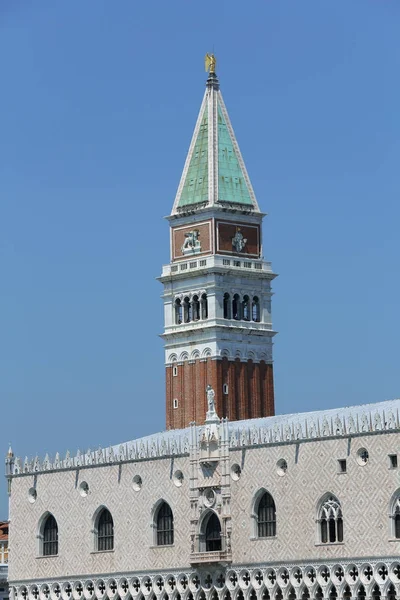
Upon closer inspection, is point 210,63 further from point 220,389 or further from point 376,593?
point 376,593

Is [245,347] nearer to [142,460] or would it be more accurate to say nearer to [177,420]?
[177,420]

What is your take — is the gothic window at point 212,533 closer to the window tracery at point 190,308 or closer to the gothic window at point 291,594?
the gothic window at point 291,594

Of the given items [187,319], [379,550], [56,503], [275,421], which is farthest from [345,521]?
[187,319]

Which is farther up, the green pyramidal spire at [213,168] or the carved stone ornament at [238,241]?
the green pyramidal spire at [213,168]

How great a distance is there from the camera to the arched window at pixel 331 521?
9531 centimetres

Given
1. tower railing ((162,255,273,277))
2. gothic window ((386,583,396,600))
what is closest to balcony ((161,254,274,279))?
tower railing ((162,255,273,277))

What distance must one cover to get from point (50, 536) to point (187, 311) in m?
19.5

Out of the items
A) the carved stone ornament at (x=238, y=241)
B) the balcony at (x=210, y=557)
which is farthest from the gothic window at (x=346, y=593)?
the carved stone ornament at (x=238, y=241)

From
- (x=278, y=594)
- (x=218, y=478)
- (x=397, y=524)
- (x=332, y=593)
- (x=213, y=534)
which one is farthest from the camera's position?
(x=213, y=534)

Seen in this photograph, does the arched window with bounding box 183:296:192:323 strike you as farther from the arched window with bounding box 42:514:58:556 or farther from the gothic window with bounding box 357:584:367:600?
the gothic window with bounding box 357:584:367:600

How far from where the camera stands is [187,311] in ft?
407

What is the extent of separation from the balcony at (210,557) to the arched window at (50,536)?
1255 centimetres

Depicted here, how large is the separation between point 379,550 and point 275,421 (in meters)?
16.3

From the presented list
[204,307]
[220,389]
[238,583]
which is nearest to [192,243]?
[204,307]
